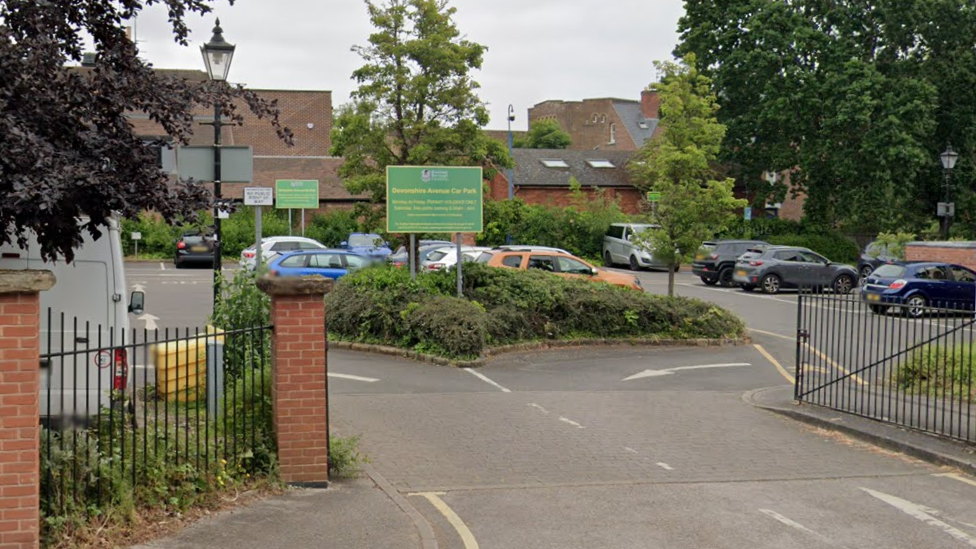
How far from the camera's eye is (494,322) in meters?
17.9

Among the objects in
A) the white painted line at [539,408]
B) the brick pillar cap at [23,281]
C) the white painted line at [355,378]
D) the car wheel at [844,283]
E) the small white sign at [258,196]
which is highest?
the small white sign at [258,196]

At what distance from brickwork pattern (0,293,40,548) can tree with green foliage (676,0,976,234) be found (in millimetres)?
40774

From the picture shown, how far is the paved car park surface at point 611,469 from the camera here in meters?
7.61

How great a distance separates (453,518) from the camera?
7.95 metres

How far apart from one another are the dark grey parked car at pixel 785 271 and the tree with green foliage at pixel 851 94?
9753 millimetres

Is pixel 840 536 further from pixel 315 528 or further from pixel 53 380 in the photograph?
pixel 53 380

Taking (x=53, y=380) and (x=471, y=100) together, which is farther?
(x=471, y=100)

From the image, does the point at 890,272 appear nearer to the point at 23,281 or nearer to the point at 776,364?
the point at 776,364

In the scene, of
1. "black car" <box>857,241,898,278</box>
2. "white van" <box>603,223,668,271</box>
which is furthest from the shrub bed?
"white van" <box>603,223,668,271</box>

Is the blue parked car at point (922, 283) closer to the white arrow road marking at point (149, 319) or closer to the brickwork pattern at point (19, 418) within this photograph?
the white arrow road marking at point (149, 319)

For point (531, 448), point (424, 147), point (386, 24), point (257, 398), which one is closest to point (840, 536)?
point (531, 448)

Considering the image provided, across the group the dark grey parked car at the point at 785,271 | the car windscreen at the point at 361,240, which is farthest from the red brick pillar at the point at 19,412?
the car windscreen at the point at 361,240

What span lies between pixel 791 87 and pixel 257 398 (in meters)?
40.2

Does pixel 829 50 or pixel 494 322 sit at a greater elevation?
pixel 829 50
